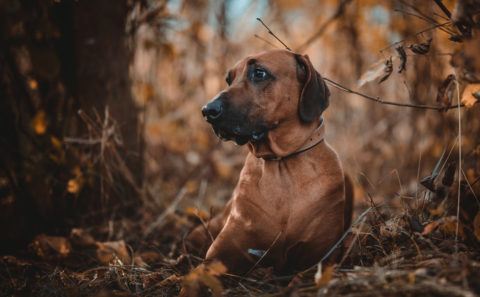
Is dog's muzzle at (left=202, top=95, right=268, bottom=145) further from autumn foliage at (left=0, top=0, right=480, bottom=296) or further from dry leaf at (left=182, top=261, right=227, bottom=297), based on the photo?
dry leaf at (left=182, top=261, right=227, bottom=297)

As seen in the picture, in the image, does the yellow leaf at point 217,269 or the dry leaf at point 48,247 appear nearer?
the yellow leaf at point 217,269

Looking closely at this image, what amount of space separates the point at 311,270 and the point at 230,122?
3.42ft

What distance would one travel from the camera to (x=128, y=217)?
3455mm

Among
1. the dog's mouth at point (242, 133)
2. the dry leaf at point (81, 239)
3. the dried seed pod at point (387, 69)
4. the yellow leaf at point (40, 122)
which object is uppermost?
the dried seed pod at point (387, 69)

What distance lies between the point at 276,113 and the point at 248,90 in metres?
0.25

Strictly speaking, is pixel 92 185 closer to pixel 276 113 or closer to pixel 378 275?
pixel 276 113

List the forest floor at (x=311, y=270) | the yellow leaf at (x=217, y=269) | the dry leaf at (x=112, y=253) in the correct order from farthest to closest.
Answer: the dry leaf at (x=112, y=253), the yellow leaf at (x=217, y=269), the forest floor at (x=311, y=270)

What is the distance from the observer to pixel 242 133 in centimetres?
218

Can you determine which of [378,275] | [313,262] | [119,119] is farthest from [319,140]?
[119,119]

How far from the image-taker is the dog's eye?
2376 millimetres

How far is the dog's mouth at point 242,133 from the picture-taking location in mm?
2160

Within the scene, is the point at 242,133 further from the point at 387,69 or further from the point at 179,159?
the point at 179,159

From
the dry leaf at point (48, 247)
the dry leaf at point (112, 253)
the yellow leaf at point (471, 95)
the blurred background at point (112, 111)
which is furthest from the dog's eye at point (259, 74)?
the dry leaf at point (48, 247)

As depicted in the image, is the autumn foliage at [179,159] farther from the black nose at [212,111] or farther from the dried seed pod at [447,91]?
the black nose at [212,111]
